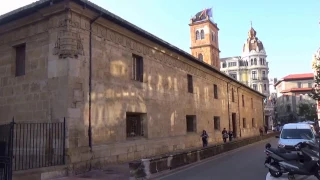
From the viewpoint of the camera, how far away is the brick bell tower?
76.4 meters

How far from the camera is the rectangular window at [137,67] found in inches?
619

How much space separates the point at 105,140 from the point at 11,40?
246 inches

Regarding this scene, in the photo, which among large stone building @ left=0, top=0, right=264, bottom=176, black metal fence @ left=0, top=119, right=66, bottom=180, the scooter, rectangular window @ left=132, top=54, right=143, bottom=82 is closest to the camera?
the scooter

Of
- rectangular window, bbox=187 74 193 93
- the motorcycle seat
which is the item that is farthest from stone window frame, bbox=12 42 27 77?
rectangular window, bbox=187 74 193 93

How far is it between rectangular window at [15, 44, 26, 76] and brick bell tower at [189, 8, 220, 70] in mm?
63675

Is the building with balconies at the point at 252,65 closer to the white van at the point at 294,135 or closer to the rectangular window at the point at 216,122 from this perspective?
the rectangular window at the point at 216,122

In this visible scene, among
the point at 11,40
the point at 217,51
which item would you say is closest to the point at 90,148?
the point at 11,40

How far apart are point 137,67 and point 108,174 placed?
6818mm

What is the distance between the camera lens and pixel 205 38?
76.9 meters

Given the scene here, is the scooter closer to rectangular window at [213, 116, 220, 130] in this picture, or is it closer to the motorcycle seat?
the motorcycle seat

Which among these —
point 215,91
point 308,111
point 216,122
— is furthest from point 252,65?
point 216,122

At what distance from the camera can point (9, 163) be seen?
339 inches

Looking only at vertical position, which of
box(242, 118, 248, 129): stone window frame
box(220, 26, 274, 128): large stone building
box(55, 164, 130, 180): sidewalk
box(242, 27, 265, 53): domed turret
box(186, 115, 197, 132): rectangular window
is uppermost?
box(242, 27, 265, 53): domed turret

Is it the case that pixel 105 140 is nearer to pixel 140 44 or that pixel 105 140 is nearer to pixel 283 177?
pixel 140 44
